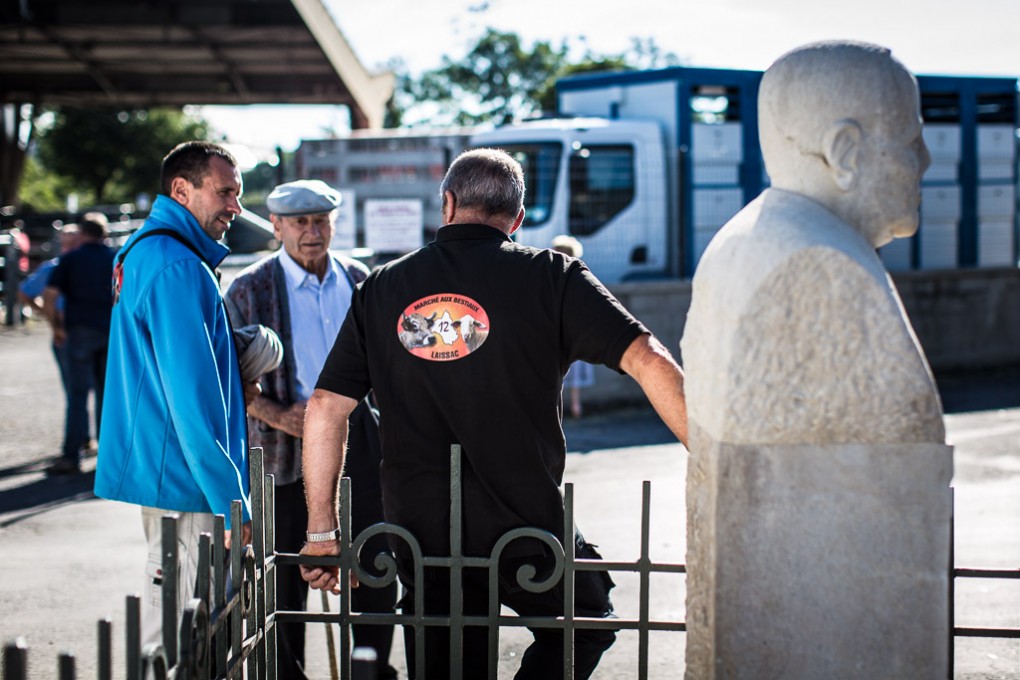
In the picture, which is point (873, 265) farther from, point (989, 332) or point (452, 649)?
point (989, 332)

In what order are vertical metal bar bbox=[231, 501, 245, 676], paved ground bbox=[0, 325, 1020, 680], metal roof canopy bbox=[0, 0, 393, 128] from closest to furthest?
1. vertical metal bar bbox=[231, 501, 245, 676]
2. paved ground bbox=[0, 325, 1020, 680]
3. metal roof canopy bbox=[0, 0, 393, 128]

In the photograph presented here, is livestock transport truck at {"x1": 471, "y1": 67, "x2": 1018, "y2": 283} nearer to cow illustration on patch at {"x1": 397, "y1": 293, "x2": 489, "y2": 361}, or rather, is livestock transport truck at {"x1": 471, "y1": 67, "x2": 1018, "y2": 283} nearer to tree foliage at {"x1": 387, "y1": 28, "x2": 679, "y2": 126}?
cow illustration on patch at {"x1": 397, "y1": 293, "x2": 489, "y2": 361}

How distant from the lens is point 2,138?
25703mm

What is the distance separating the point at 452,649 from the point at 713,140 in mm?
10616

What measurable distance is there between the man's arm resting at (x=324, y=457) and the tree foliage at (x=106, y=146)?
42.2 meters

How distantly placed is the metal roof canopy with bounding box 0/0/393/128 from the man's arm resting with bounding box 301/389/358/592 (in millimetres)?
13835

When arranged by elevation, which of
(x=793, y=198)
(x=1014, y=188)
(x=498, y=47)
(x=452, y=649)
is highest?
(x=498, y=47)

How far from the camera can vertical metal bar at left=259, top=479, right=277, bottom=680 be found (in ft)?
9.24

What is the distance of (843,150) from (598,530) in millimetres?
4583

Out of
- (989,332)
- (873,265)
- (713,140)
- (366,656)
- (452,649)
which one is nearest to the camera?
(366,656)

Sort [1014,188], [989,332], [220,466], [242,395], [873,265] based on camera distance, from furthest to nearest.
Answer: [1014,188] < [989,332] < [242,395] < [220,466] < [873,265]

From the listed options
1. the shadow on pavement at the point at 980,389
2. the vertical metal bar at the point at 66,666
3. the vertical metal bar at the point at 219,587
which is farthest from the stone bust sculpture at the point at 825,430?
the shadow on pavement at the point at 980,389

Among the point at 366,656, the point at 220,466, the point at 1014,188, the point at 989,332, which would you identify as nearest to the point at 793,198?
the point at 366,656

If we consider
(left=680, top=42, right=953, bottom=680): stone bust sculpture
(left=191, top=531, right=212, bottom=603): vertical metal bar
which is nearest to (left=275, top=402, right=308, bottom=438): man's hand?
(left=191, top=531, right=212, bottom=603): vertical metal bar
